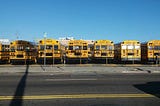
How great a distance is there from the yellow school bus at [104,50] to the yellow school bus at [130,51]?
3.41 feet

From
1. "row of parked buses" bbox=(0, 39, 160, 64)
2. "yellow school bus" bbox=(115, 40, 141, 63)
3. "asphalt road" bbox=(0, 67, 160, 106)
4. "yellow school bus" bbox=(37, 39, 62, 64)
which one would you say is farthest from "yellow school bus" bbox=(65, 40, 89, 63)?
"asphalt road" bbox=(0, 67, 160, 106)

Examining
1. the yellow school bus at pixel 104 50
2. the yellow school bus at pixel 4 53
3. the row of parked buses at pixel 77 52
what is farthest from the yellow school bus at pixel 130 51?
the yellow school bus at pixel 4 53

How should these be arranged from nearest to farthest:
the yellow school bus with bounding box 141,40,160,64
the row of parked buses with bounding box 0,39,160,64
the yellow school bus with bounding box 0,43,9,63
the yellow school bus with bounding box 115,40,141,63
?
the yellow school bus with bounding box 0,43,9,63 → the row of parked buses with bounding box 0,39,160,64 → the yellow school bus with bounding box 141,40,160,64 → the yellow school bus with bounding box 115,40,141,63

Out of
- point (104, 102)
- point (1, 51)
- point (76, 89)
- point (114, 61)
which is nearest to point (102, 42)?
point (114, 61)

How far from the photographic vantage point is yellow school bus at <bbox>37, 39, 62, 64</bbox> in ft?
107

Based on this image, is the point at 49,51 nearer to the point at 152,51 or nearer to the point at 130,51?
the point at 130,51

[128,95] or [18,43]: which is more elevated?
[18,43]

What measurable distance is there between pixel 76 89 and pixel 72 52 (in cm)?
2070

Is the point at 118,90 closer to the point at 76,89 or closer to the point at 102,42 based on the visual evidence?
the point at 76,89

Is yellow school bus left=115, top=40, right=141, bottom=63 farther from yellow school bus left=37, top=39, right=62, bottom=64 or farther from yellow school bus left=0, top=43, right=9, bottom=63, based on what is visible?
yellow school bus left=0, top=43, right=9, bottom=63

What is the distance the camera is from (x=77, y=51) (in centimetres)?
3372

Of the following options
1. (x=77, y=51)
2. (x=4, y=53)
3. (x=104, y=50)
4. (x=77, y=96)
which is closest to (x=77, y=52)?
(x=77, y=51)

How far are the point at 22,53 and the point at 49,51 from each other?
8.69 ft

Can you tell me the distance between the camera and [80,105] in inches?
383
